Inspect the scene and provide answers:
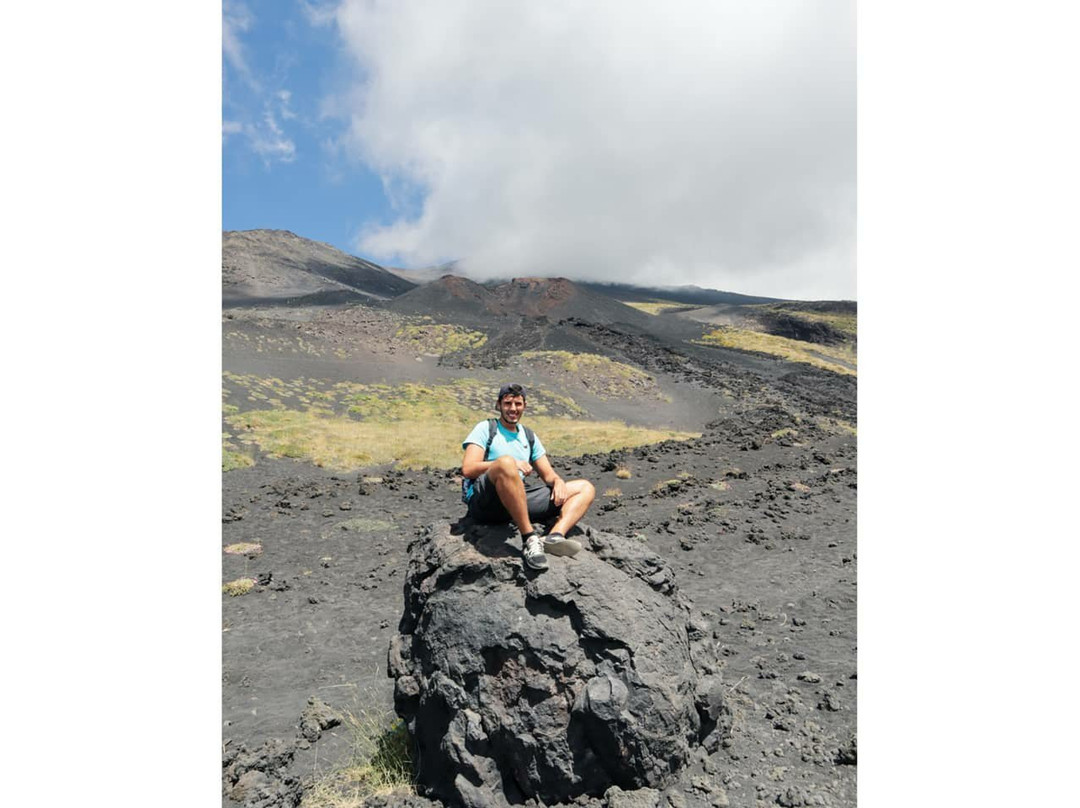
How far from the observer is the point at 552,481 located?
13.4ft

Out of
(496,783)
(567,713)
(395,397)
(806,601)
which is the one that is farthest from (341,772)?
(395,397)

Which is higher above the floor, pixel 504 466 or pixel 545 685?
pixel 504 466

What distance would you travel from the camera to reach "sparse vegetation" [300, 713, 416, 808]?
3973 mm

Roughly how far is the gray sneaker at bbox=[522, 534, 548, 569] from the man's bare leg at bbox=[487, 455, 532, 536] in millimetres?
71

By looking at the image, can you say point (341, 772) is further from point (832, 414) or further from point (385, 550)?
point (832, 414)

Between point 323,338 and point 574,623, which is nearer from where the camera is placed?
point 574,623

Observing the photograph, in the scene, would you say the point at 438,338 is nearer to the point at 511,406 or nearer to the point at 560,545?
the point at 511,406

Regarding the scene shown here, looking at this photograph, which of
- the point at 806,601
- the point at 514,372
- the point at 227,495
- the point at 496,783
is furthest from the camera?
the point at 514,372

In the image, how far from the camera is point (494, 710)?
373 centimetres

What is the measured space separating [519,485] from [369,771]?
7.99 ft

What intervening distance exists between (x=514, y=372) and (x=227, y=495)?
24.1m

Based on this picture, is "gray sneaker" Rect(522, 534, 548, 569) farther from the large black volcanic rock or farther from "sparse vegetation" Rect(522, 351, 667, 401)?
"sparse vegetation" Rect(522, 351, 667, 401)

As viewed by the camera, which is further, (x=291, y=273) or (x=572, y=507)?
(x=291, y=273)

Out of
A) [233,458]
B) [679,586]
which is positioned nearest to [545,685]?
[679,586]
